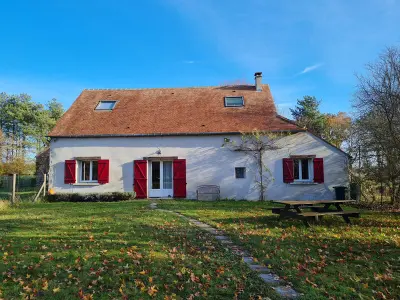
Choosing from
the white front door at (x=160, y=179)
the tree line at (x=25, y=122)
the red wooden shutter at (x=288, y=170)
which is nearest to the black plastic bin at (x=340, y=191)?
the red wooden shutter at (x=288, y=170)

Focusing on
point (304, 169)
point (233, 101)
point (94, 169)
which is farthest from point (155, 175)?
point (304, 169)

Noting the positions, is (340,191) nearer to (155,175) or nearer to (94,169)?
(155,175)

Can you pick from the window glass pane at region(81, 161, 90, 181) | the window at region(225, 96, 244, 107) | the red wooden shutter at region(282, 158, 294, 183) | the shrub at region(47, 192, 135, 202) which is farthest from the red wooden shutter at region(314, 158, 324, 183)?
the window glass pane at region(81, 161, 90, 181)

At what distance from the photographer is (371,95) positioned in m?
11.3

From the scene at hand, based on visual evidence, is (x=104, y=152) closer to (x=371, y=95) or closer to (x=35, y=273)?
(x=35, y=273)

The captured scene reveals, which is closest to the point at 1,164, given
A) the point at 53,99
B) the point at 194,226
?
the point at 53,99

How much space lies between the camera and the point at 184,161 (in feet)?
49.5

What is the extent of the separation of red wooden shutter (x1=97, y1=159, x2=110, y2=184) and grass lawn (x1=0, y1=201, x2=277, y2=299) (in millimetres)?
7378

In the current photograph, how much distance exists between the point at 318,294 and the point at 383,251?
265 cm

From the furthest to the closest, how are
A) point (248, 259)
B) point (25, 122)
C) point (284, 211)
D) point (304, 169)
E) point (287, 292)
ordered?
point (25, 122) < point (304, 169) < point (284, 211) < point (248, 259) < point (287, 292)

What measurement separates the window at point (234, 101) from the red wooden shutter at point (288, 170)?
14.3ft

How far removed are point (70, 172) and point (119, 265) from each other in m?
11.8

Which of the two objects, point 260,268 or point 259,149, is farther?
point 259,149

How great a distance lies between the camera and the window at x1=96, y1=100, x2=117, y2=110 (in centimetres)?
1742
